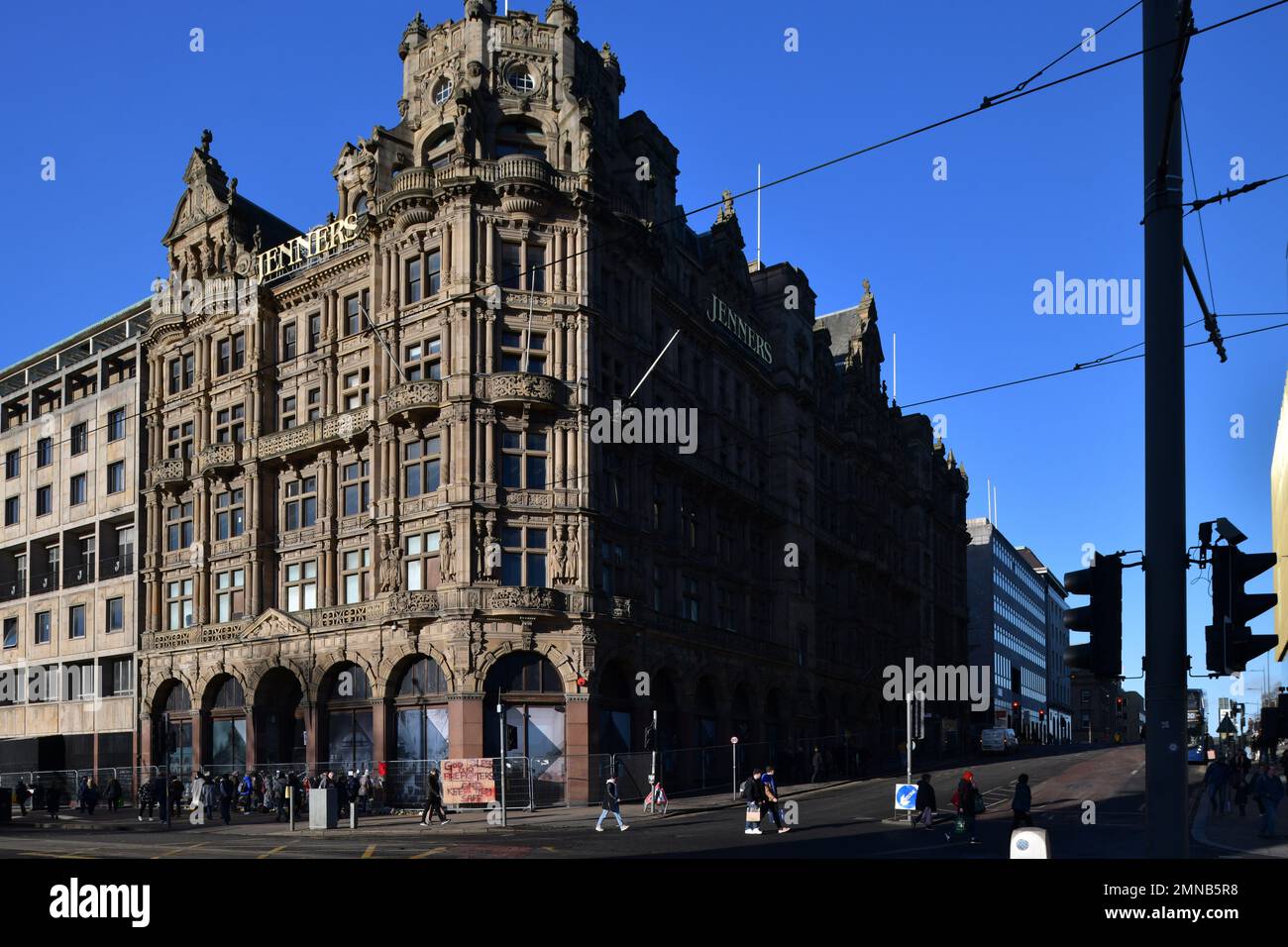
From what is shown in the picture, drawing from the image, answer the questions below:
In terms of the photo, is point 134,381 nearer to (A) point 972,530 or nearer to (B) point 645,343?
(B) point 645,343

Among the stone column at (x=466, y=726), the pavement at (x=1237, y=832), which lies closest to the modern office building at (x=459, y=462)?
the stone column at (x=466, y=726)

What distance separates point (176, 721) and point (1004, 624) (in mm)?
115719

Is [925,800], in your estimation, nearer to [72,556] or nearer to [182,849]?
[182,849]

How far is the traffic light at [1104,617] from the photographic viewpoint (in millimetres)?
10867

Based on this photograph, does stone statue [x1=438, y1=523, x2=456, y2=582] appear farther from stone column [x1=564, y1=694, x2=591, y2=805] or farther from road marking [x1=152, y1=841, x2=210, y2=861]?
road marking [x1=152, y1=841, x2=210, y2=861]

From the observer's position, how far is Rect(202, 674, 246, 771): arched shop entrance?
55.8m

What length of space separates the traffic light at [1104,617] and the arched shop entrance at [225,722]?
50206mm

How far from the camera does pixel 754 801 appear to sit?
3316 centimetres

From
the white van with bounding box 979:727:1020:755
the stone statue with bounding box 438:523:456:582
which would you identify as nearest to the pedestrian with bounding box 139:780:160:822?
the stone statue with bounding box 438:523:456:582

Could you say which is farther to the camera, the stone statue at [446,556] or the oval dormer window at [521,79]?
the oval dormer window at [521,79]

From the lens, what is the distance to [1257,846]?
94.8ft

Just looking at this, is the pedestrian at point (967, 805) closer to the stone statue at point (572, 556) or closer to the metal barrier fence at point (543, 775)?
the metal barrier fence at point (543, 775)

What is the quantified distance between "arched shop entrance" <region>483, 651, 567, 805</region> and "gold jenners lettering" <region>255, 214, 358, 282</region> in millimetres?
21518
